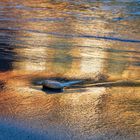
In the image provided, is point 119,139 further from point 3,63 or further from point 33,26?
point 33,26

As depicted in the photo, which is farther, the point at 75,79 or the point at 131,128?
the point at 75,79

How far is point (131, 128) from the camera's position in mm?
4754

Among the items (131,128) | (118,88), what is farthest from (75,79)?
(131,128)

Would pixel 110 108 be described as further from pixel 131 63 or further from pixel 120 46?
pixel 120 46

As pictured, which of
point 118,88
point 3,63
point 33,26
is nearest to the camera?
point 118,88

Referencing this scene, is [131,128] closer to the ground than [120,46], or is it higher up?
higher up

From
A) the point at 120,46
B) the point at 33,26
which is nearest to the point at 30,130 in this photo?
the point at 120,46

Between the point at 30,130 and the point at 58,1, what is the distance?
53.1 ft

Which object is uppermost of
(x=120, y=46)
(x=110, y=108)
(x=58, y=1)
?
(x=110, y=108)

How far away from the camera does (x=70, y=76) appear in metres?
6.82

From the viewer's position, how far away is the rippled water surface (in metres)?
4.79

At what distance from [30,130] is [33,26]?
7.81 metres

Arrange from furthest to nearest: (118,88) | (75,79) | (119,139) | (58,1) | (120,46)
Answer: (58,1)
(120,46)
(75,79)
(118,88)
(119,139)

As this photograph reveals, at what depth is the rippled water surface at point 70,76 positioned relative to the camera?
4793mm
